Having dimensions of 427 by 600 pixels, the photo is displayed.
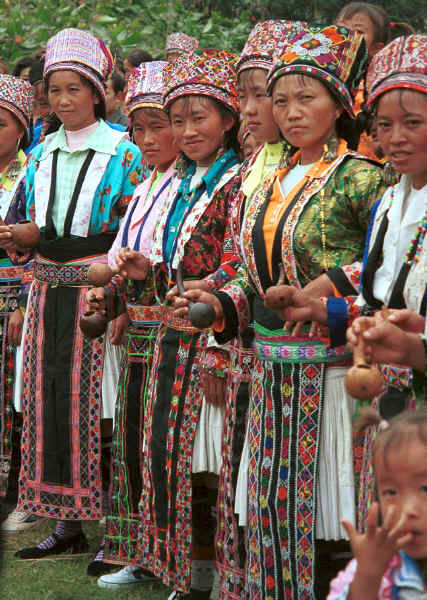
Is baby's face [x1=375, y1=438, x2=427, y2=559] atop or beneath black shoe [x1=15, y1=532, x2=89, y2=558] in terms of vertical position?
atop

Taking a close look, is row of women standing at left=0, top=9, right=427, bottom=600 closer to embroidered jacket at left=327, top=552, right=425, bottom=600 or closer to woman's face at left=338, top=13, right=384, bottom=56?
embroidered jacket at left=327, top=552, right=425, bottom=600

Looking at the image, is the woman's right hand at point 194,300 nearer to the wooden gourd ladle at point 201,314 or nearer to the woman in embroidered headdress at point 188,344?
the wooden gourd ladle at point 201,314

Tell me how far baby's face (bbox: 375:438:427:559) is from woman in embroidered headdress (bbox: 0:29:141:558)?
292 centimetres

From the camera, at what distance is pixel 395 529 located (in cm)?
223

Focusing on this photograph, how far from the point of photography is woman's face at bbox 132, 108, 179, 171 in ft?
16.0

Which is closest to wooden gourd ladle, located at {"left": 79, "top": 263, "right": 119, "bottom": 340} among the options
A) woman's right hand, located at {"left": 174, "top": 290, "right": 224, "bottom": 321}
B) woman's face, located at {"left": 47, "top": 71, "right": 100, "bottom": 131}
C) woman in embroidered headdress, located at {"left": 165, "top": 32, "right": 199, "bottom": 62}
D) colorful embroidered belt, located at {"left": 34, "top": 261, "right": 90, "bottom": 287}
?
colorful embroidered belt, located at {"left": 34, "top": 261, "right": 90, "bottom": 287}

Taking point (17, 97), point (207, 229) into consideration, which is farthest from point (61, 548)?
point (17, 97)

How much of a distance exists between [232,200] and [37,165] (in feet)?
5.71

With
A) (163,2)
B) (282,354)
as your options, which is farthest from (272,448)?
(163,2)

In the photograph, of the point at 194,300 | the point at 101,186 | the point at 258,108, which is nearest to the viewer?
the point at 194,300

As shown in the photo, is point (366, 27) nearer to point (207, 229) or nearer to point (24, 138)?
point (207, 229)

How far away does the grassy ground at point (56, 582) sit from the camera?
4711 mm

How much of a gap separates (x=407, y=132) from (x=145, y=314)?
2.06 m

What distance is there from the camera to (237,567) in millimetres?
4012
